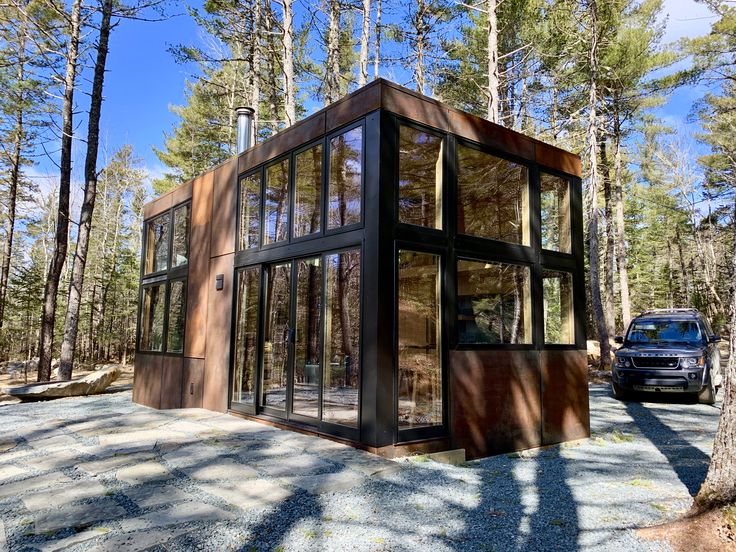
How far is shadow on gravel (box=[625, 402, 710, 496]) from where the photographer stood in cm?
419

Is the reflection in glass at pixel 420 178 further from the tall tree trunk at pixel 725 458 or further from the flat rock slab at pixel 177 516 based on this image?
the flat rock slab at pixel 177 516

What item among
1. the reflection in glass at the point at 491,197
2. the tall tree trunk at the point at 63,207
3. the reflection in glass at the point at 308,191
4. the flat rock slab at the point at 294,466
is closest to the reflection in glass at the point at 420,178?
the reflection in glass at the point at 491,197

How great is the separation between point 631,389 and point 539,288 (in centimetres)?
452

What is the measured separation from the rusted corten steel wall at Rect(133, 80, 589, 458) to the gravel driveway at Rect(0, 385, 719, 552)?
43 cm

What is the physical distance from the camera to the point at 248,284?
623cm

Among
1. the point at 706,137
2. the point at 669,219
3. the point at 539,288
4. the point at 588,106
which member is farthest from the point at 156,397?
the point at 669,219

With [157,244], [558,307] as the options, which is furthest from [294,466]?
[157,244]

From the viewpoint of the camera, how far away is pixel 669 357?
837 centimetres

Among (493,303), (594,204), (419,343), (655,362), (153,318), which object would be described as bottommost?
(655,362)

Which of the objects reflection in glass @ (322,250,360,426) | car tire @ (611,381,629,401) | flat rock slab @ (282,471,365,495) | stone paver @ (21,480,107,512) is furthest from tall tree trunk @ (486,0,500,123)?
stone paver @ (21,480,107,512)

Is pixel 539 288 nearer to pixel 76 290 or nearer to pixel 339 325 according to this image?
pixel 339 325

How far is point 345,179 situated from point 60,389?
24.8 feet

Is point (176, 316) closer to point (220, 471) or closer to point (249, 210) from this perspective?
point (249, 210)

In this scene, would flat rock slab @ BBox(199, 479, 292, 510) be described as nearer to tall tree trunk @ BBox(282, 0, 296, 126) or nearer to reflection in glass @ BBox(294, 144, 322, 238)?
reflection in glass @ BBox(294, 144, 322, 238)
